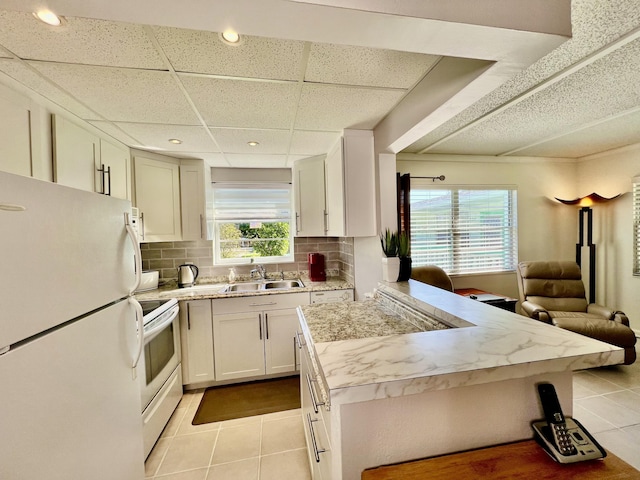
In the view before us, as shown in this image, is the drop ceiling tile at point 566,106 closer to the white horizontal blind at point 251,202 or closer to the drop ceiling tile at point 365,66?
the drop ceiling tile at point 365,66

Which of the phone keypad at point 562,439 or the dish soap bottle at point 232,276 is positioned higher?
the dish soap bottle at point 232,276

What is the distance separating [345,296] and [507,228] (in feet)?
8.52

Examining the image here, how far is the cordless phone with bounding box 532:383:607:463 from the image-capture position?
79 cm

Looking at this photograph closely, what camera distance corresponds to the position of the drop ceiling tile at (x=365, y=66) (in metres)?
1.28

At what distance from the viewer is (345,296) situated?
8.79ft

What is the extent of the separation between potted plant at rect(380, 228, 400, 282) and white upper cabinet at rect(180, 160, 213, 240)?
1.92m

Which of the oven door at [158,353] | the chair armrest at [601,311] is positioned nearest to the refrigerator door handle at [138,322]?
the oven door at [158,353]

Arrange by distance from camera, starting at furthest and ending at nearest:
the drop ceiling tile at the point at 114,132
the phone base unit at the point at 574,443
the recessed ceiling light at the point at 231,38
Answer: the drop ceiling tile at the point at 114,132 → the recessed ceiling light at the point at 231,38 → the phone base unit at the point at 574,443

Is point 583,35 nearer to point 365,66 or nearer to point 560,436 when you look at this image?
point 365,66

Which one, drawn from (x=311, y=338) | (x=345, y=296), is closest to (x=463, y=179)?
(x=345, y=296)

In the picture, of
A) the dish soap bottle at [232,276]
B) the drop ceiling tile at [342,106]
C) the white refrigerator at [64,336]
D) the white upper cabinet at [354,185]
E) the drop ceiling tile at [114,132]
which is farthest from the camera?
the dish soap bottle at [232,276]

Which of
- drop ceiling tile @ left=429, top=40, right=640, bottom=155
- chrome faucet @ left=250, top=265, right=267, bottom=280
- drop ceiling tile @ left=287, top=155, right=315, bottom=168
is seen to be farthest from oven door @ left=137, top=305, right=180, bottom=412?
drop ceiling tile @ left=429, top=40, right=640, bottom=155

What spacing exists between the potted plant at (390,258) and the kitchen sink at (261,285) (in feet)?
3.96

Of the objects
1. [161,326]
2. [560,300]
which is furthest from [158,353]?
[560,300]
